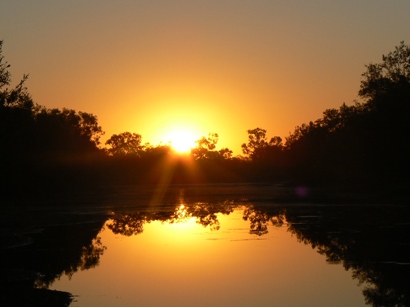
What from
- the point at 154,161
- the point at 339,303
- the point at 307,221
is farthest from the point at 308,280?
the point at 154,161

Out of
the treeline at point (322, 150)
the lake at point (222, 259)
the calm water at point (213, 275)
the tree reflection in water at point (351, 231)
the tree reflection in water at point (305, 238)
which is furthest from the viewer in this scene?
the treeline at point (322, 150)

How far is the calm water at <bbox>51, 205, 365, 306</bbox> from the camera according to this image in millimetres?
16688

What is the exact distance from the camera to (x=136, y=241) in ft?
100

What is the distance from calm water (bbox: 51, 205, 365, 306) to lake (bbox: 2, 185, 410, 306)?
31 mm

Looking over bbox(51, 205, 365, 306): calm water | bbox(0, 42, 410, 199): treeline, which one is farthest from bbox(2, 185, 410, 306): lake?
bbox(0, 42, 410, 199): treeline

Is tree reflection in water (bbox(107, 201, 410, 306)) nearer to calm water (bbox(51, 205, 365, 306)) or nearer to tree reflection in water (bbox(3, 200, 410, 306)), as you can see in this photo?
tree reflection in water (bbox(3, 200, 410, 306))

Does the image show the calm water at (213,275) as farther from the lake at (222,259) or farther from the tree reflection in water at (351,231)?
the tree reflection in water at (351,231)

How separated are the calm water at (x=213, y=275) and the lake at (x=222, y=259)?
A: 0.10 feet

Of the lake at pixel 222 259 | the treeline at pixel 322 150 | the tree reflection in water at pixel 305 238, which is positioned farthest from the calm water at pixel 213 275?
the treeline at pixel 322 150

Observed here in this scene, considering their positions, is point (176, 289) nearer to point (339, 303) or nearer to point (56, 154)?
point (339, 303)

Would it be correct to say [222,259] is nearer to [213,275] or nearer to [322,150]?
[213,275]

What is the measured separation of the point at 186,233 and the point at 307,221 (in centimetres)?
858

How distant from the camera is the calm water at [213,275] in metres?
16.7

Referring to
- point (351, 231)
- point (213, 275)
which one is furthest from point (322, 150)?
point (213, 275)
